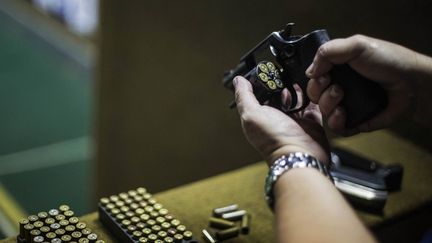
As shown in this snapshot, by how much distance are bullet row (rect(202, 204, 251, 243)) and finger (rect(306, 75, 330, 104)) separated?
0.38m

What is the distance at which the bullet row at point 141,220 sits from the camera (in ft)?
4.35

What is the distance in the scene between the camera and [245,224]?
4.81ft

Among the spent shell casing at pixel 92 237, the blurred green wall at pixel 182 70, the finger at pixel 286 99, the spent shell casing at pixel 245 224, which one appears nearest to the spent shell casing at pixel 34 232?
the spent shell casing at pixel 92 237

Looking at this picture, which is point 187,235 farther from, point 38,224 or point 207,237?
point 38,224

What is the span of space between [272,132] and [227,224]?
39 centimetres

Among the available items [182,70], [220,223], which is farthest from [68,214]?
[182,70]

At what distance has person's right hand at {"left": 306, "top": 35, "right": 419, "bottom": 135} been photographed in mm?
1203

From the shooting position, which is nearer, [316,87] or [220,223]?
[316,87]

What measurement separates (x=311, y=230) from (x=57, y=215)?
654 millimetres

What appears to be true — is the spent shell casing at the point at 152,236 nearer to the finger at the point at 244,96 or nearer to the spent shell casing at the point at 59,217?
the spent shell casing at the point at 59,217

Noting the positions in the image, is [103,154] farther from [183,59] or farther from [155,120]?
[183,59]

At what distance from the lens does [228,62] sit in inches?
93.4

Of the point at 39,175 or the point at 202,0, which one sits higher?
the point at 202,0

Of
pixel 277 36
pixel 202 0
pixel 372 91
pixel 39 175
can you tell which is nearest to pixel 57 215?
pixel 277 36
